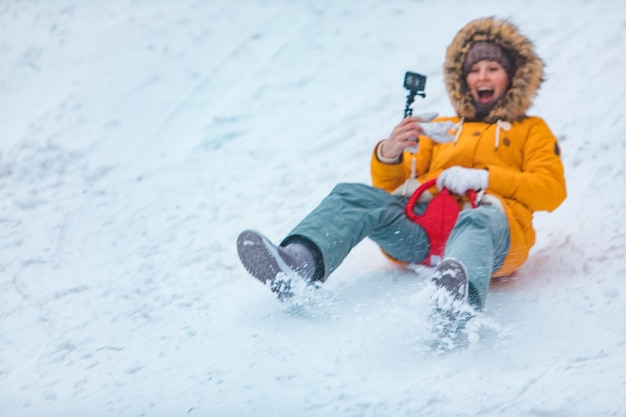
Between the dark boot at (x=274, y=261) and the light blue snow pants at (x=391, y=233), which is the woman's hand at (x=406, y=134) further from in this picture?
the dark boot at (x=274, y=261)

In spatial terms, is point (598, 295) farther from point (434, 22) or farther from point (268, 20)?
point (268, 20)

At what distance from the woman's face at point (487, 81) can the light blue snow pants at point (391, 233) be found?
1.95ft

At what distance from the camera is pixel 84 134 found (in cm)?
486

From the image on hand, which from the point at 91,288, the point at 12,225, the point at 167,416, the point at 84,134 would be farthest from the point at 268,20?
the point at 167,416

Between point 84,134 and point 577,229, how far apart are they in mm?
3066

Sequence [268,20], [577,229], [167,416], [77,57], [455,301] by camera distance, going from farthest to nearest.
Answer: [268,20], [77,57], [577,229], [455,301], [167,416]

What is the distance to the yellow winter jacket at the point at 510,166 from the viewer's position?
3072 millimetres

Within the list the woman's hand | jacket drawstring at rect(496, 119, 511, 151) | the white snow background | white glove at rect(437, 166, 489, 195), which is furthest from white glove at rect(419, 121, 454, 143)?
the white snow background

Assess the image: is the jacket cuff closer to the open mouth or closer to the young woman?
the young woman

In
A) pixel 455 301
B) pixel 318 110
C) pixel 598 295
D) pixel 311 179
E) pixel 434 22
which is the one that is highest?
pixel 434 22

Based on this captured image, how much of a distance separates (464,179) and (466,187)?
0.11 feet

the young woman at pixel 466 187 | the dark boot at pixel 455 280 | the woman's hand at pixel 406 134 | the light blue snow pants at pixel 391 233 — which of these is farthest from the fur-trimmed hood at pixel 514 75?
the dark boot at pixel 455 280

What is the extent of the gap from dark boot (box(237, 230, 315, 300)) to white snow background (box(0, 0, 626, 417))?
129 millimetres

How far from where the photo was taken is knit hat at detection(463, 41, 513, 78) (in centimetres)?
339
